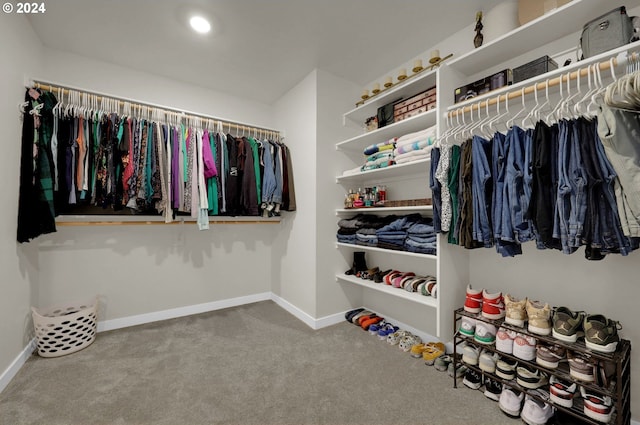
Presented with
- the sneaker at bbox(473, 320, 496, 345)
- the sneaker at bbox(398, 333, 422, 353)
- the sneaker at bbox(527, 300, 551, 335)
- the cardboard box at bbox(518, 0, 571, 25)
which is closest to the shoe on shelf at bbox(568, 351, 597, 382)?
the sneaker at bbox(527, 300, 551, 335)

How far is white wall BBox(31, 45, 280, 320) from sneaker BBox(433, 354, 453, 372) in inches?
79.5

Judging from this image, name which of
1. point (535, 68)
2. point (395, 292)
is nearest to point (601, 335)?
point (395, 292)

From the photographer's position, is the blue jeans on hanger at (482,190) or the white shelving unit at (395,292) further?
the white shelving unit at (395,292)

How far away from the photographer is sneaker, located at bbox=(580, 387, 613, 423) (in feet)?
3.77

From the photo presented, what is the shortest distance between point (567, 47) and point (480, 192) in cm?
98

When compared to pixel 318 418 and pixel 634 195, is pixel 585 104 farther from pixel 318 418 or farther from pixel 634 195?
pixel 318 418

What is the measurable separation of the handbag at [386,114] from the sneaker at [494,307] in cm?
150

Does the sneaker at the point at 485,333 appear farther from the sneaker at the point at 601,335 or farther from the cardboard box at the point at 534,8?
the cardboard box at the point at 534,8

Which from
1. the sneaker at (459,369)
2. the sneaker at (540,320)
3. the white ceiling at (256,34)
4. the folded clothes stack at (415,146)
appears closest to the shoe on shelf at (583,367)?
the sneaker at (540,320)

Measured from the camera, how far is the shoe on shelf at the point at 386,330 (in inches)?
88.2

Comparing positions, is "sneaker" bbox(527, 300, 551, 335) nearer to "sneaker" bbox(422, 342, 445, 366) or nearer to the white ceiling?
"sneaker" bbox(422, 342, 445, 366)

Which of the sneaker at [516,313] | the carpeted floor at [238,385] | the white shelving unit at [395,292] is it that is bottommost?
the carpeted floor at [238,385]

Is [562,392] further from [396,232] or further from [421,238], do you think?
[396,232]

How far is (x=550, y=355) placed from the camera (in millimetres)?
1309
